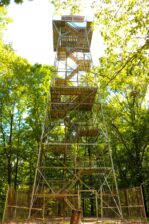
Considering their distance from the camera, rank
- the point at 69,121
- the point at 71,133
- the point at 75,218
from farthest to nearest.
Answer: the point at 71,133
the point at 69,121
the point at 75,218

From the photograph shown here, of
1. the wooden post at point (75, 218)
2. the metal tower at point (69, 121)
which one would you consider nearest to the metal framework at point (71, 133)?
the metal tower at point (69, 121)

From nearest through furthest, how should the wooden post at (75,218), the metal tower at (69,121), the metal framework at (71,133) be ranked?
the wooden post at (75,218)
the metal framework at (71,133)
the metal tower at (69,121)

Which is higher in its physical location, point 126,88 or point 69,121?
point 126,88

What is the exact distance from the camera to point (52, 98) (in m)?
16.6

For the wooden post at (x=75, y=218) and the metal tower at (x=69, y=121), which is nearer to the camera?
the wooden post at (x=75, y=218)

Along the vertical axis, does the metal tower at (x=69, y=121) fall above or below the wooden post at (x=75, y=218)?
above

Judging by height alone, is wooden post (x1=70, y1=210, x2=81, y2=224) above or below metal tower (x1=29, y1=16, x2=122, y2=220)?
below

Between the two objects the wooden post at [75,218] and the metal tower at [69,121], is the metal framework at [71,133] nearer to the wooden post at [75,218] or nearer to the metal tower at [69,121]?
the metal tower at [69,121]

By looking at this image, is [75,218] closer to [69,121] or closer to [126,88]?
[69,121]

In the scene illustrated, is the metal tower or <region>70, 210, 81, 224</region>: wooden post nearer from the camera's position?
<region>70, 210, 81, 224</region>: wooden post

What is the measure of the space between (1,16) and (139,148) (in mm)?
17151

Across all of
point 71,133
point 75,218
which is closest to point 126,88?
point 71,133

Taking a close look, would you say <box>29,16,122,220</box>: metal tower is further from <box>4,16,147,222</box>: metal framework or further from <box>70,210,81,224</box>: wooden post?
<box>70,210,81,224</box>: wooden post

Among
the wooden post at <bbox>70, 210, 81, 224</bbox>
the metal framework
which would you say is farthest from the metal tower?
the wooden post at <bbox>70, 210, 81, 224</bbox>
